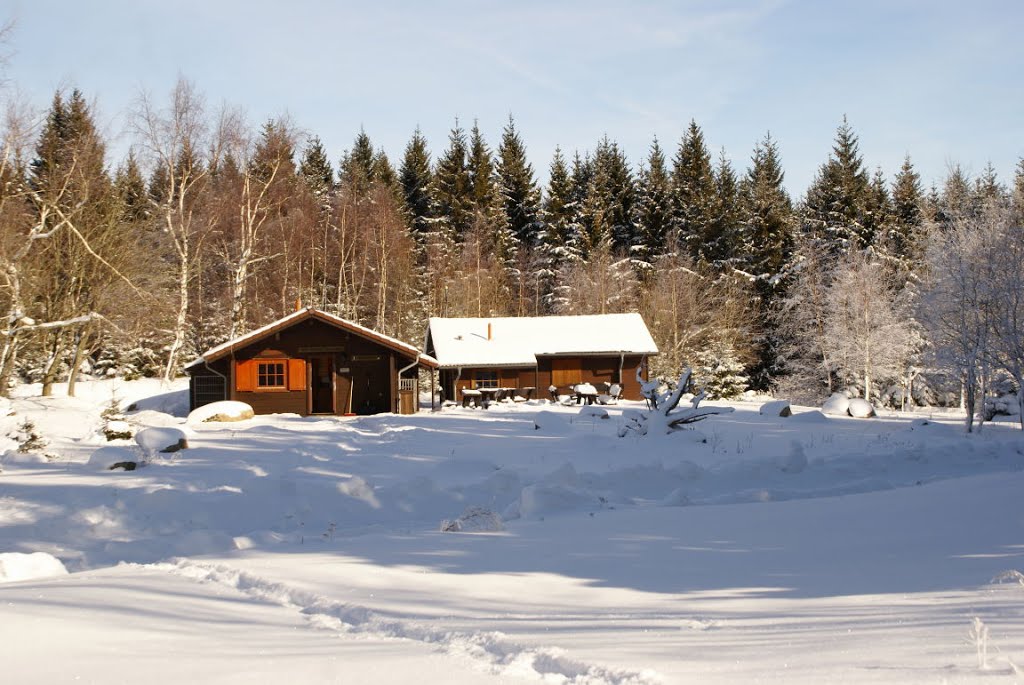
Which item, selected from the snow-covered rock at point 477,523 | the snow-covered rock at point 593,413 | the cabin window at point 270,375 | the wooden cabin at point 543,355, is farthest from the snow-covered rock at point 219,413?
the snow-covered rock at point 477,523

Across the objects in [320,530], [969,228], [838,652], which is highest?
[969,228]

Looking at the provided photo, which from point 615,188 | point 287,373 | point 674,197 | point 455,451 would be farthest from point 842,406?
point 615,188

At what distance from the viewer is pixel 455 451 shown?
16766 mm

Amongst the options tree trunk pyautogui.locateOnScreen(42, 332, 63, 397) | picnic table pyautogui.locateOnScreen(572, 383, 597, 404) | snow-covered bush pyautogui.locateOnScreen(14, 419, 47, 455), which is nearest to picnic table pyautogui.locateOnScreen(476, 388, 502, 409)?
picnic table pyautogui.locateOnScreen(572, 383, 597, 404)

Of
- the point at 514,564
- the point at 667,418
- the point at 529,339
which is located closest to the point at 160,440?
the point at 667,418

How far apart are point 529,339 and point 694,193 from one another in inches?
767

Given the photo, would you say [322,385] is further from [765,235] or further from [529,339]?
[765,235]

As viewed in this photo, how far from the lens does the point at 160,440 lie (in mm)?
16156

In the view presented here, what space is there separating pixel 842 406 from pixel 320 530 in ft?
67.8

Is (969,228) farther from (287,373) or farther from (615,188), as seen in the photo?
(615,188)

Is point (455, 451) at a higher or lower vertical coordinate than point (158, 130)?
lower

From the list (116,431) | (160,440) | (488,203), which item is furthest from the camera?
(488,203)

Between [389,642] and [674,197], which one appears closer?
[389,642]

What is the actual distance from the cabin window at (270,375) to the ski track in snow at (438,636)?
23.3 metres
